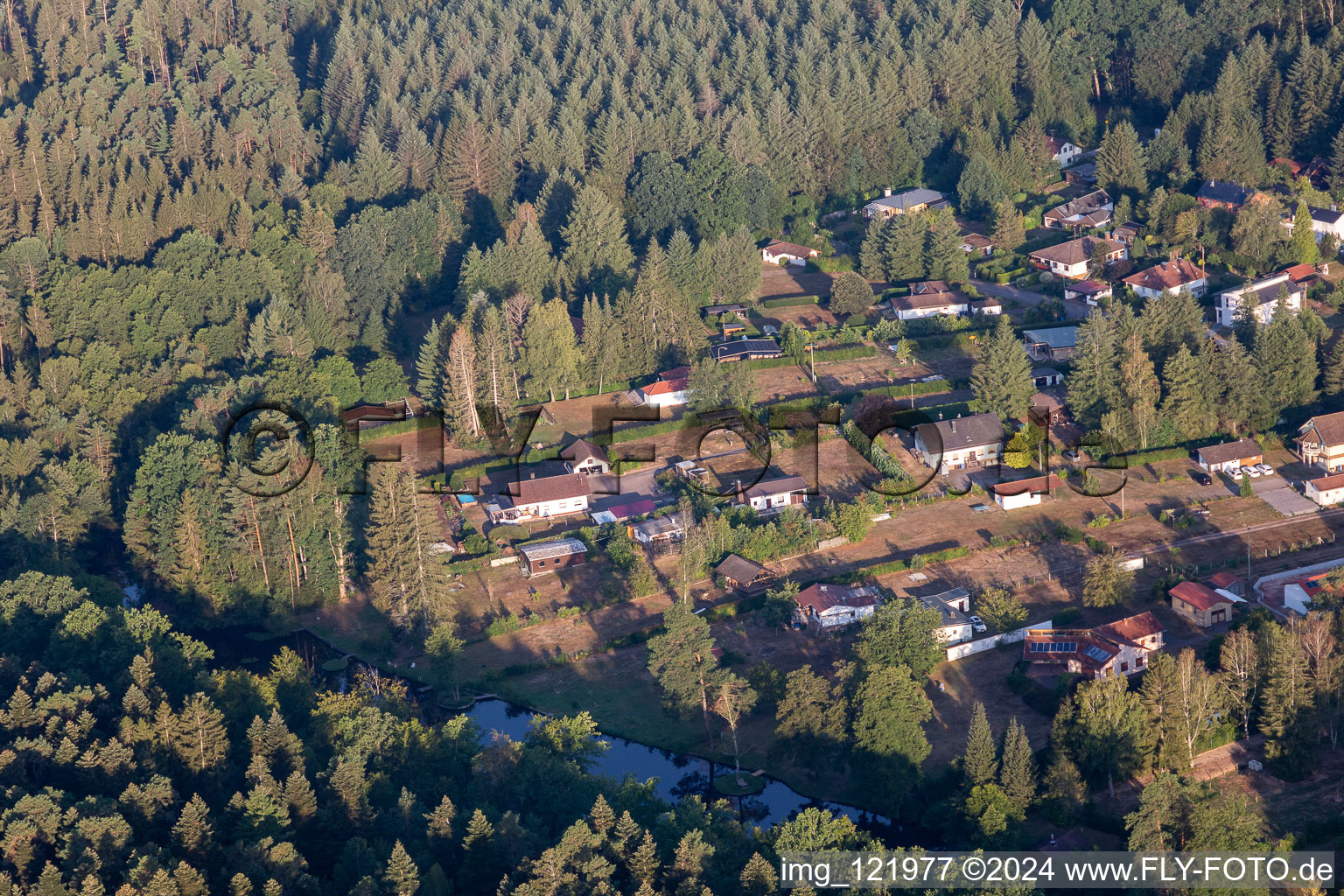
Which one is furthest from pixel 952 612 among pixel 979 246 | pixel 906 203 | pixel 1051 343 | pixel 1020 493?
pixel 906 203

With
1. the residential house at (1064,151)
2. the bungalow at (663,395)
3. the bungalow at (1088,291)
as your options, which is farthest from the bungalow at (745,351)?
the residential house at (1064,151)

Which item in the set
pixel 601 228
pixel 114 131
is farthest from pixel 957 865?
pixel 114 131

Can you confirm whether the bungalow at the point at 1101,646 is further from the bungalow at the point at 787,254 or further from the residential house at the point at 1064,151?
the residential house at the point at 1064,151

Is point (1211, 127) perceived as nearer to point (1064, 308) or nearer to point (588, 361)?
point (1064, 308)

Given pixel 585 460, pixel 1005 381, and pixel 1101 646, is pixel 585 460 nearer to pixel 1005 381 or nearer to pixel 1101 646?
pixel 1005 381

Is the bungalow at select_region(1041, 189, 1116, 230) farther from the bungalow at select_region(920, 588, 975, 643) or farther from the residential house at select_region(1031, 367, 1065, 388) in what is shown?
the bungalow at select_region(920, 588, 975, 643)
